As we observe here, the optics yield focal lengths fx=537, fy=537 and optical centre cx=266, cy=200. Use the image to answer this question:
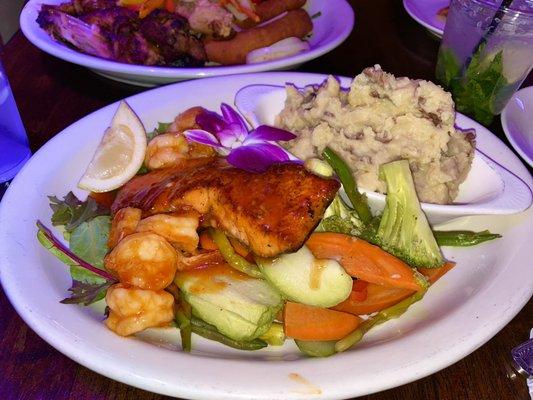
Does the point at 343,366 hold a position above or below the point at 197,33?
above

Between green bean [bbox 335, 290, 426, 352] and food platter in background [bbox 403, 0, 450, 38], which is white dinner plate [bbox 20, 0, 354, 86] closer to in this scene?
food platter in background [bbox 403, 0, 450, 38]

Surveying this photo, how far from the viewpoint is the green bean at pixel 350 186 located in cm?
185

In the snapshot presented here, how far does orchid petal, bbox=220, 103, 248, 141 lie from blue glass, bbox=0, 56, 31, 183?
3.02 ft

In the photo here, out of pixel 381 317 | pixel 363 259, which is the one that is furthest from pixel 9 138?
pixel 381 317

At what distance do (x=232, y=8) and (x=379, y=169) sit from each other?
2.14 m

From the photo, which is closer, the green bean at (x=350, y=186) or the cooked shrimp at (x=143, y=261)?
the cooked shrimp at (x=143, y=261)

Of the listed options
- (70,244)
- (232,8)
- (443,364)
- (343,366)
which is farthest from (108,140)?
(232,8)

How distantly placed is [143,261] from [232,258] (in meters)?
0.29

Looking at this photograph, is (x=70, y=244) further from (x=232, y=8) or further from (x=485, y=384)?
(x=232, y=8)

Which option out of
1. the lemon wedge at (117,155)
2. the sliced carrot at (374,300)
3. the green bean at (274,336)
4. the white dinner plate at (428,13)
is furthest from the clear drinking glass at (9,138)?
the white dinner plate at (428,13)

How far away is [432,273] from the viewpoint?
1.85m

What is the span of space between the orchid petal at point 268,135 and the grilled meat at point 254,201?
22cm

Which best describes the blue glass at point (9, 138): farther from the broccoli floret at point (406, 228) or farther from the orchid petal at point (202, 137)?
the broccoli floret at point (406, 228)

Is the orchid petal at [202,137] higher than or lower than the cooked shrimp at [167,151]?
higher
